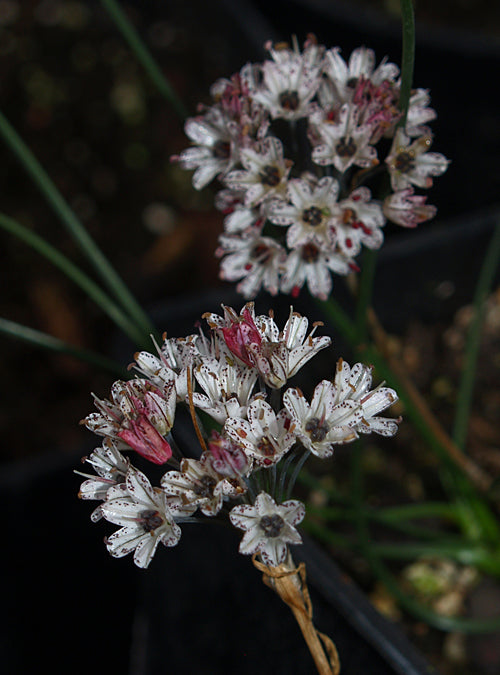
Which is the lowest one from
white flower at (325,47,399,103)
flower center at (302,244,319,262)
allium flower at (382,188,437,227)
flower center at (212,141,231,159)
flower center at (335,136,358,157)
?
allium flower at (382,188,437,227)

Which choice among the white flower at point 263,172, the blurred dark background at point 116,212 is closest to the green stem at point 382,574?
the blurred dark background at point 116,212

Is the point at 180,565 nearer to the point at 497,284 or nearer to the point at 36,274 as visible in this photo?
the point at 497,284

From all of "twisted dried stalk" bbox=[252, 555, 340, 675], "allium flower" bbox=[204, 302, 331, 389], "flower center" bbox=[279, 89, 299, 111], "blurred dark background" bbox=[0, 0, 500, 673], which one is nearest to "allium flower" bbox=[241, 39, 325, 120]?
"flower center" bbox=[279, 89, 299, 111]

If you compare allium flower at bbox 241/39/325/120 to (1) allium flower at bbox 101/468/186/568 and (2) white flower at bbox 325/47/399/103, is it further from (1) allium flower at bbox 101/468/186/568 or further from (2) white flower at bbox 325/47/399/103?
(1) allium flower at bbox 101/468/186/568

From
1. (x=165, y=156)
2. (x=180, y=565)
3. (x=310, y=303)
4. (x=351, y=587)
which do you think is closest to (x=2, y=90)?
(x=165, y=156)

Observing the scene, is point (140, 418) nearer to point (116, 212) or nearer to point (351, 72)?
point (351, 72)

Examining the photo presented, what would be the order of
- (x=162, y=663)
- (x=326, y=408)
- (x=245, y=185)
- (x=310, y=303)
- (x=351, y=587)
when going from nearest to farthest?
(x=326, y=408)
(x=245, y=185)
(x=351, y=587)
(x=162, y=663)
(x=310, y=303)

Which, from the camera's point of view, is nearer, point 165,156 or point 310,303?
point 310,303
